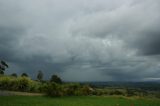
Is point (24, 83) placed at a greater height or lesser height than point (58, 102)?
greater

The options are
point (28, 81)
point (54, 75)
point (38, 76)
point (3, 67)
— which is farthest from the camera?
point (38, 76)

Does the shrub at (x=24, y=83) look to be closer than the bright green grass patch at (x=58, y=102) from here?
No

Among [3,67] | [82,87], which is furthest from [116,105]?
[3,67]

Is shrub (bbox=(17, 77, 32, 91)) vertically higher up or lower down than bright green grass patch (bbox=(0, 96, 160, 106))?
higher up

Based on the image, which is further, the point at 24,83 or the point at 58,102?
the point at 24,83

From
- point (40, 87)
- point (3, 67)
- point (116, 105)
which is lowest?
point (116, 105)

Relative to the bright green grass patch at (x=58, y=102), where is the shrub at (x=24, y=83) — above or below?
above

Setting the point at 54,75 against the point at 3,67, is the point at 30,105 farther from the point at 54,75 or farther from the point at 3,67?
the point at 3,67

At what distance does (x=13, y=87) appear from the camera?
7162 centimetres

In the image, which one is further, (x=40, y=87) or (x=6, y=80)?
(x=6, y=80)

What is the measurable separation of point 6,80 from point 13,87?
8.60ft

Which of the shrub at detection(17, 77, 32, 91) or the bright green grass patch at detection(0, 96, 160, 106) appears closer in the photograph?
the bright green grass patch at detection(0, 96, 160, 106)

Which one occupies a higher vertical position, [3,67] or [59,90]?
[3,67]

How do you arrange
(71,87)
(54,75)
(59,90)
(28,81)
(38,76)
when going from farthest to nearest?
(38,76), (54,75), (28,81), (71,87), (59,90)
